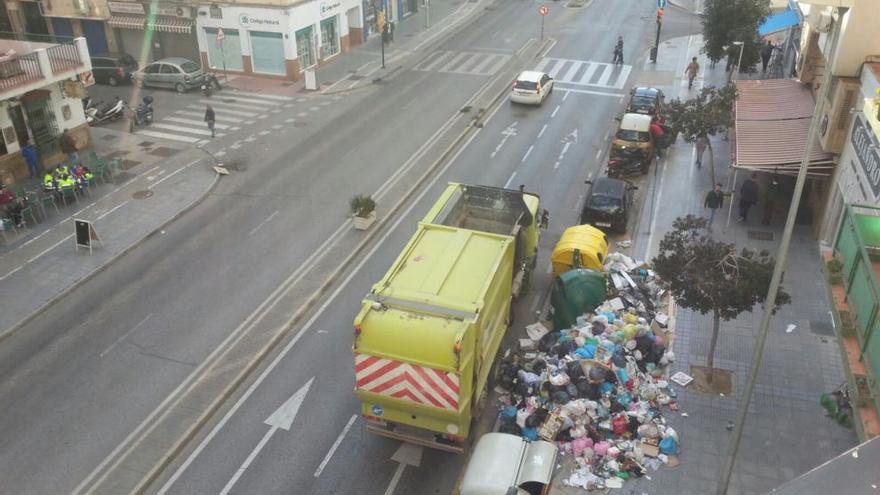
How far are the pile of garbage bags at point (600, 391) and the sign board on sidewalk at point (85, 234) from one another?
45.1 feet

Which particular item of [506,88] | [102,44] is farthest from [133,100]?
[506,88]

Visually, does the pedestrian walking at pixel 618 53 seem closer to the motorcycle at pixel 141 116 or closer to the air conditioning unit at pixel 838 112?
the air conditioning unit at pixel 838 112

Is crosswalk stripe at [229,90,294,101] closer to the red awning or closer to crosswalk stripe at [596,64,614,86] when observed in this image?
crosswalk stripe at [596,64,614,86]

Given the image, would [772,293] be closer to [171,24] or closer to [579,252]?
[579,252]

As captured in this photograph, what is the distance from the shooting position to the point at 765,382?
53.0ft

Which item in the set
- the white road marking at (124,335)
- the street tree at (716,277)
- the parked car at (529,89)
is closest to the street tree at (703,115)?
the parked car at (529,89)

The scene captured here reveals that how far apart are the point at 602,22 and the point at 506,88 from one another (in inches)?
754

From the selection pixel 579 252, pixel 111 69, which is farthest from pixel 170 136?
pixel 579 252

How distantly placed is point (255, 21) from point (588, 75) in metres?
19.1

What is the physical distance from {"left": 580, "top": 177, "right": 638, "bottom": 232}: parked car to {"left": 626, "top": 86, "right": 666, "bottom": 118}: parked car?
8.57 metres

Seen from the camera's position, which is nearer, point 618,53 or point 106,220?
point 106,220

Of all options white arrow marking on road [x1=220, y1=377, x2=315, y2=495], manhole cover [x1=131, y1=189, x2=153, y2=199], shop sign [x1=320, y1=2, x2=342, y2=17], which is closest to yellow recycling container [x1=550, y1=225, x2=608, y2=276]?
white arrow marking on road [x1=220, y1=377, x2=315, y2=495]

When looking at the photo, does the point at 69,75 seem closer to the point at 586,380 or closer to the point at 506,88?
the point at 506,88

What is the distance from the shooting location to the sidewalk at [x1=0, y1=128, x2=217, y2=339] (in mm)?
20141
